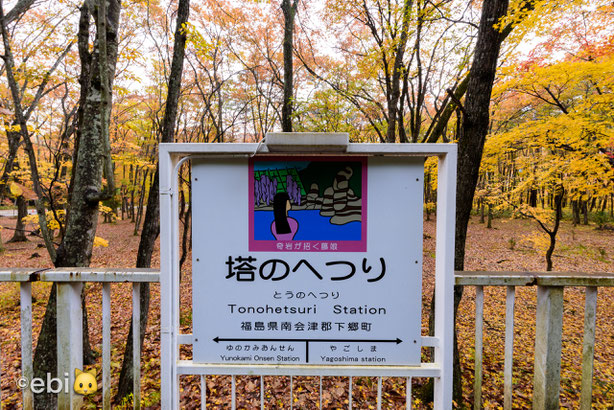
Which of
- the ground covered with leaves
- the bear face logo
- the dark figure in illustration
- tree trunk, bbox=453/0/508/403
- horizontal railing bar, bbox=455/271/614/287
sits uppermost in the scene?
tree trunk, bbox=453/0/508/403

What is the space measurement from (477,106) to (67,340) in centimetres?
340

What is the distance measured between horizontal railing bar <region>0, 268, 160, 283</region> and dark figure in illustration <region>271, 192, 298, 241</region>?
0.67 metres

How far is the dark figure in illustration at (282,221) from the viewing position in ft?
4.44

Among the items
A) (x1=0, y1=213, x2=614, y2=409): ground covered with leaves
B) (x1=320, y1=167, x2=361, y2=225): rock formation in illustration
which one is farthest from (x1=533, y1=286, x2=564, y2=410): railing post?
(x1=0, y1=213, x2=614, y2=409): ground covered with leaves

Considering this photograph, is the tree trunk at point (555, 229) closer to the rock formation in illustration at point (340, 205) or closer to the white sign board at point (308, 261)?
the white sign board at point (308, 261)

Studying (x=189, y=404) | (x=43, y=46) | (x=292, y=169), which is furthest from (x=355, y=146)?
(x=43, y=46)

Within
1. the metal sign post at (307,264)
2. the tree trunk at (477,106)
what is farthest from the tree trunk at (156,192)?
the tree trunk at (477,106)

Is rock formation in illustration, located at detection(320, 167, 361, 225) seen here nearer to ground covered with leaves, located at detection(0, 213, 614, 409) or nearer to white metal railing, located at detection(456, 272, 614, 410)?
white metal railing, located at detection(456, 272, 614, 410)

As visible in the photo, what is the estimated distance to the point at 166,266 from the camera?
1346 millimetres

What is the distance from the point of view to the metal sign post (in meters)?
1.35

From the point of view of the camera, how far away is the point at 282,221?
136 cm

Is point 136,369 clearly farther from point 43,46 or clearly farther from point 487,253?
point 487,253

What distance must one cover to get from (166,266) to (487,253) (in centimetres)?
1208

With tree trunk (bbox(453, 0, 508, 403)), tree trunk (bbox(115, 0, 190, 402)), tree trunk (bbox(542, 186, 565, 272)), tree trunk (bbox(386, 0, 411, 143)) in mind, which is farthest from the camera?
tree trunk (bbox(542, 186, 565, 272))
